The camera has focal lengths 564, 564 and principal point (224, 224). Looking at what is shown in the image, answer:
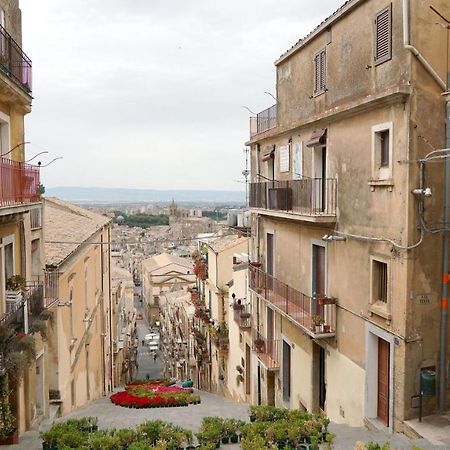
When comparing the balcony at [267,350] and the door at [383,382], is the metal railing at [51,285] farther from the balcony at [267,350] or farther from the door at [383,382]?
the door at [383,382]

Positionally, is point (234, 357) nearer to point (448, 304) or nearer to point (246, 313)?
point (246, 313)

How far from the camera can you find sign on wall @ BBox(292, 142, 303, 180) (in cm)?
1745

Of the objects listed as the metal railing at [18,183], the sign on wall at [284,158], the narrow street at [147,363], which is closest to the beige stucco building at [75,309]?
the metal railing at [18,183]

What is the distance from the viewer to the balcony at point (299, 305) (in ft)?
50.0

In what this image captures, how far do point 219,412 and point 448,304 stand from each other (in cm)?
873

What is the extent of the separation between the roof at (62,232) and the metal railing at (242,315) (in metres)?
7.25

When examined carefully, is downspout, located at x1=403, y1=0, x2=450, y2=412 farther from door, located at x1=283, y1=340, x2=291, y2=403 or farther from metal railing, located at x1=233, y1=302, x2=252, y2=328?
metal railing, located at x1=233, y1=302, x2=252, y2=328

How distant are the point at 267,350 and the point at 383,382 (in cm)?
829

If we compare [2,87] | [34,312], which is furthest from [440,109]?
[34,312]

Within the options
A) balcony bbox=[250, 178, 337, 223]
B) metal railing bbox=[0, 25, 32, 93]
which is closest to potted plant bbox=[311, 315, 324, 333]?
balcony bbox=[250, 178, 337, 223]

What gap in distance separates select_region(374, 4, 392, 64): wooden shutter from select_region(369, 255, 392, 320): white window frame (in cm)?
441

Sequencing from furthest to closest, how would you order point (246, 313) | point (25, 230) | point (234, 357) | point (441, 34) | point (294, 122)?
point (234, 357) < point (246, 313) < point (294, 122) < point (25, 230) < point (441, 34)

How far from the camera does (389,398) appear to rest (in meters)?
12.6

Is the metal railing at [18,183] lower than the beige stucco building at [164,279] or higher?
higher
